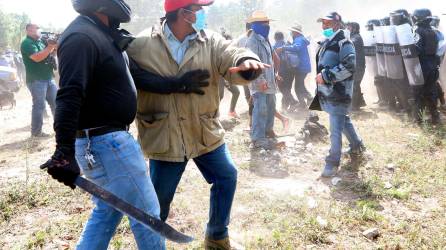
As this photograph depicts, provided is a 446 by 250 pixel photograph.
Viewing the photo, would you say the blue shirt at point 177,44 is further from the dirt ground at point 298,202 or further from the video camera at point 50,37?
the video camera at point 50,37

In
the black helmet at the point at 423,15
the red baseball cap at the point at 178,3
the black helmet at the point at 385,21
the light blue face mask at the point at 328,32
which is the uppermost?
the black helmet at the point at 423,15

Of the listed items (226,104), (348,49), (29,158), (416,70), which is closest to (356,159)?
(348,49)

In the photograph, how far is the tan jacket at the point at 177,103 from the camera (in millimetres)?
2516

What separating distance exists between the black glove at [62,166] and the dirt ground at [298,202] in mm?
1415

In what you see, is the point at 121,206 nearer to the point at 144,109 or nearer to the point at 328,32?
the point at 144,109

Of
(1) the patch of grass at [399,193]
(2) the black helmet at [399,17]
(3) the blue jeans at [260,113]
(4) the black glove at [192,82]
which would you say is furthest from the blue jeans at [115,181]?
(2) the black helmet at [399,17]

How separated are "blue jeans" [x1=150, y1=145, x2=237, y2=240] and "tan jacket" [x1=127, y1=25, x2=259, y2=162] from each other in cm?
10

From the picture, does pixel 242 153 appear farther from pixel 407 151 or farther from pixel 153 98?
pixel 153 98

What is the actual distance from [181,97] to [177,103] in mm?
48

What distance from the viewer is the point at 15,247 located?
10.3 feet

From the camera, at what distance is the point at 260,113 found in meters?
5.66

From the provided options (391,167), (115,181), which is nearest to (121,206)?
(115,181)

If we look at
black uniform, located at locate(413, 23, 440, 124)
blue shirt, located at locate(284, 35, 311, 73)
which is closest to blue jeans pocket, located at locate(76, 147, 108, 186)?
black uniform, located at locate(413, 23, 440, 124)

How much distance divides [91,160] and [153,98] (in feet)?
2.10
